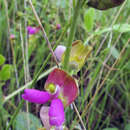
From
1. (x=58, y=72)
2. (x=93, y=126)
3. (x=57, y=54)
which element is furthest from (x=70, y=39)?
(x=93, y=126)

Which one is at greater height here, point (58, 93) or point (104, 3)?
point (104, 3)

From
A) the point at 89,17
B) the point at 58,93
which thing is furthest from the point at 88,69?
the point at 58,93

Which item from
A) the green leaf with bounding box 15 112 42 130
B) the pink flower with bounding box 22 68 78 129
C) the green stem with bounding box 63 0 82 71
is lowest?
the green leaf with bounding box 15 112 42 130

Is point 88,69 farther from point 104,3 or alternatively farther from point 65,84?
point 104,3

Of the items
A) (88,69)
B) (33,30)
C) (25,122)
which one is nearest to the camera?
(25,122)

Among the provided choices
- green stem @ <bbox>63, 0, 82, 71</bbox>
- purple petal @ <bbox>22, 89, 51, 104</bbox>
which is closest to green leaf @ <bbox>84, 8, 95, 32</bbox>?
green stem @ <bbox>63, 0, 82, 71</bbox>

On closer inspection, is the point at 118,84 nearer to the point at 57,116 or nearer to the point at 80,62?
the point at 80,62

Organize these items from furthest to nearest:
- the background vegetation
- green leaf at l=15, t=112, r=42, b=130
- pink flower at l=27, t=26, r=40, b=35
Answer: pink flower at l=27, t=26, r=40, b=35
the background vegetation
green leaf at l=15, t=112, r=42, b=130

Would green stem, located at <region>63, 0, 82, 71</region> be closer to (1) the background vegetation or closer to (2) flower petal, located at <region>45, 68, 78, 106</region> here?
(2) flower petal, located at <region>45, 68, 78, 106</region>

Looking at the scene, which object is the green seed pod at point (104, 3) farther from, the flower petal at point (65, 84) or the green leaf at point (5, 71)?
the green leaf at point (5, 71)
